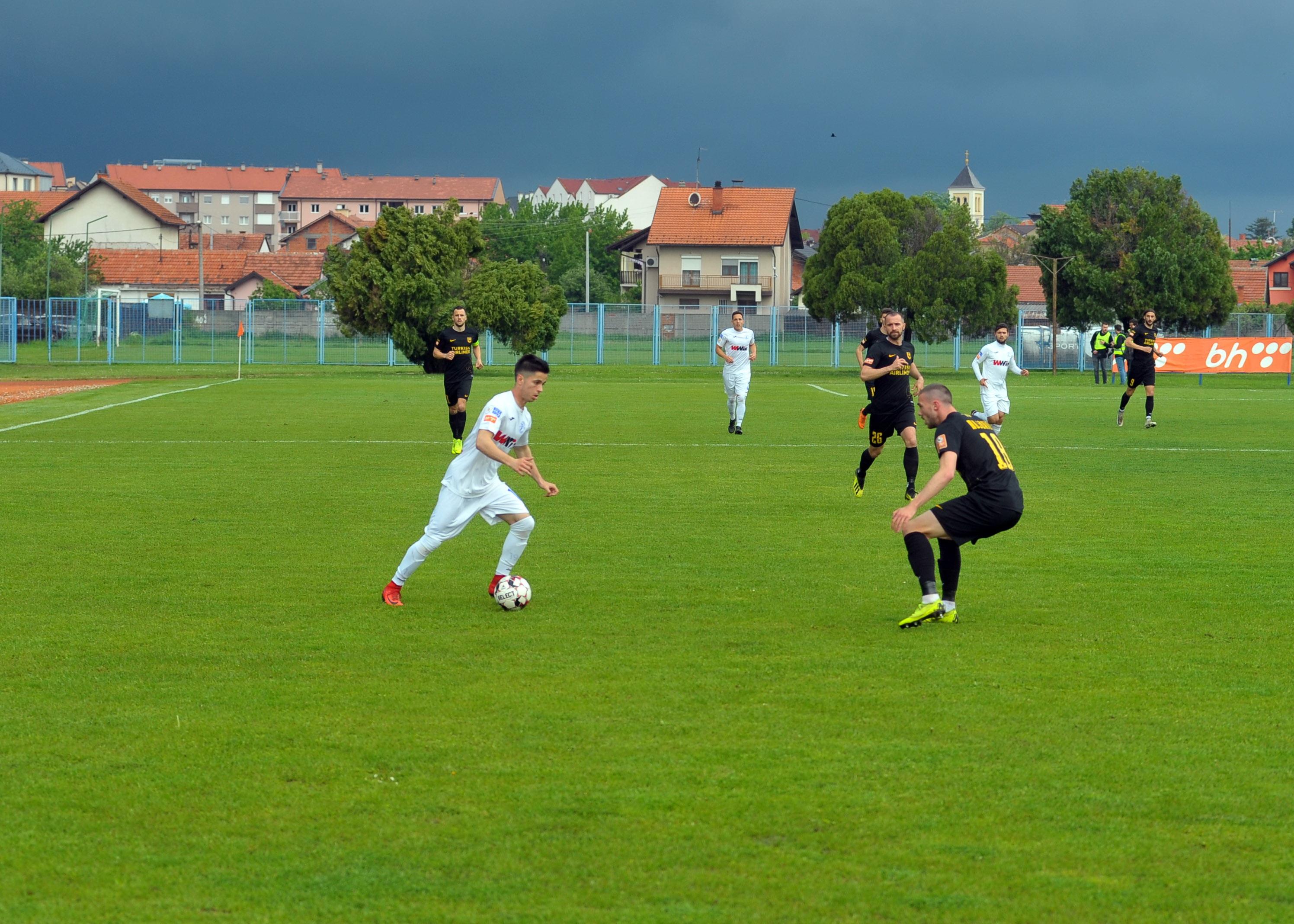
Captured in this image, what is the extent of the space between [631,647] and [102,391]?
29526mm

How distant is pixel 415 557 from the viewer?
346 inches

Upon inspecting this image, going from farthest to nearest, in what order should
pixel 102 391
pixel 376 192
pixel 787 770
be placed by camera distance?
pixel 376 192 → pixel 102 391 → pixel 787 770

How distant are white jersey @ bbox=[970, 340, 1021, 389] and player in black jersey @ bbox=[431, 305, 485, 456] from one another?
8021 millimetres

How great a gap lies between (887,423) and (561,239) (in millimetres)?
107778

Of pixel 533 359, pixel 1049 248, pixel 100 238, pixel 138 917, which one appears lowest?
pixel 138 917

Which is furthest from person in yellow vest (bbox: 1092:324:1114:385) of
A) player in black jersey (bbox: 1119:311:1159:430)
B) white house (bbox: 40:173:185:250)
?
white house (bbox: 40:173:185:250)

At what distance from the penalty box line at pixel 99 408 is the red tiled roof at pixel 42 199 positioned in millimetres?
93046

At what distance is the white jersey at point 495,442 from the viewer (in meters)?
8.35

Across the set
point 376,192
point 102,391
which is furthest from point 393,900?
point 376,192

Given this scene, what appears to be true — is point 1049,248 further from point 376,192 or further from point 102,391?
point 376,192

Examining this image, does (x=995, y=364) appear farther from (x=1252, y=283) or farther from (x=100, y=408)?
(x=1252, y=283)

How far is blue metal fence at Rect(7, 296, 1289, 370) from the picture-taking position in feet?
178

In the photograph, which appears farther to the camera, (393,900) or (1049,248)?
(1049,248)

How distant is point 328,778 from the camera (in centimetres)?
530
